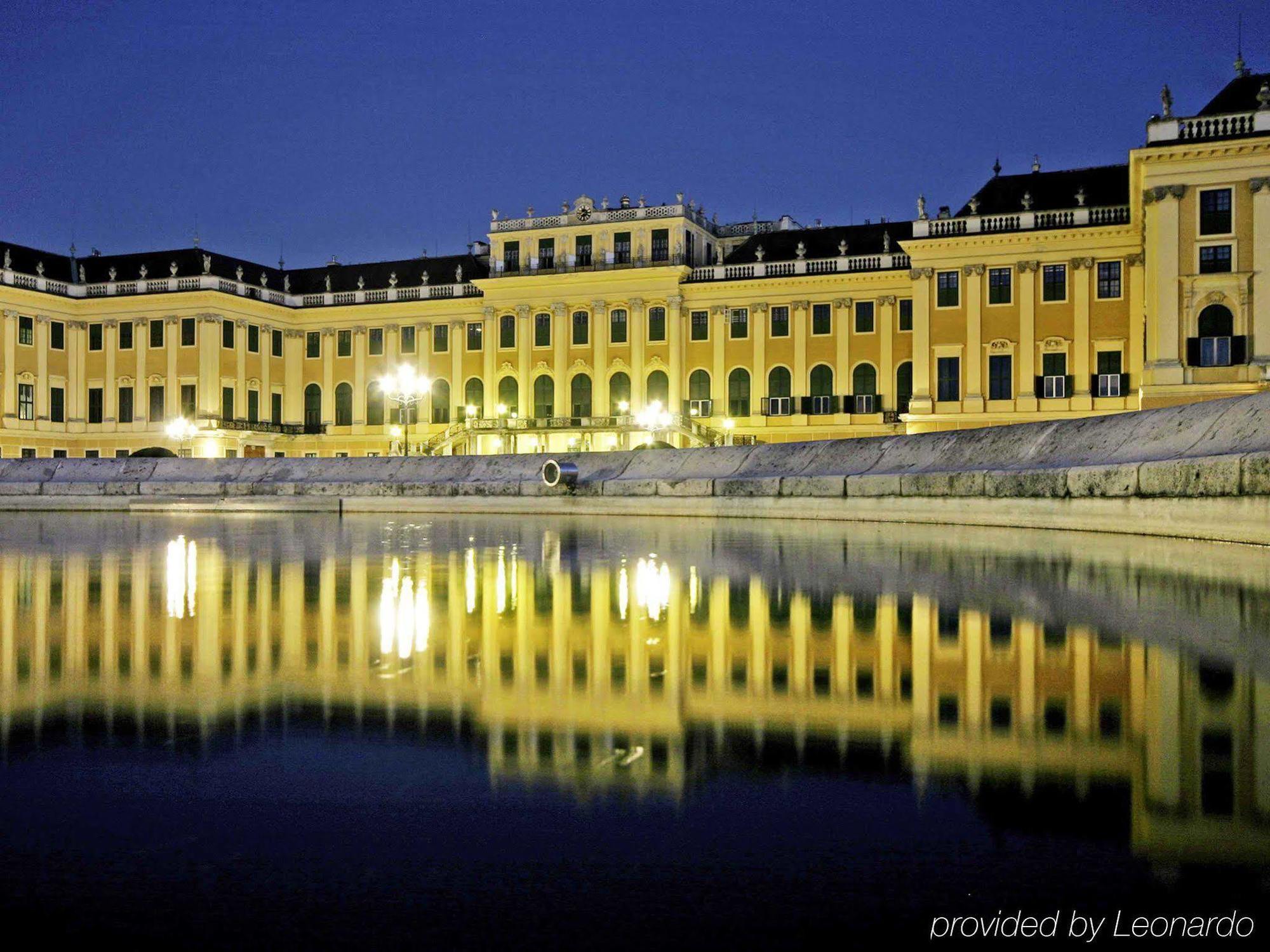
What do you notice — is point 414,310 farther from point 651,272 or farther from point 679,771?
point 679,771

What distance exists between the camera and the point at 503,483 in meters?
20.3

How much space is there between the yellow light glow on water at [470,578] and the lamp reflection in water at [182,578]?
1278 millimetres

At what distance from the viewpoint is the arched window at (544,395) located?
68938 millimetres

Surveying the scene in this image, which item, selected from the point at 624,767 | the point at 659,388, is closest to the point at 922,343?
the point at 659,388

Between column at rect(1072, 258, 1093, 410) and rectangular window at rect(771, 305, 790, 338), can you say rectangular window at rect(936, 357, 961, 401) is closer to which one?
column at rect(1072, 258, 1093, 410)

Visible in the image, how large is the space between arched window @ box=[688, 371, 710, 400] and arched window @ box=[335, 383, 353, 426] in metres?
22.1

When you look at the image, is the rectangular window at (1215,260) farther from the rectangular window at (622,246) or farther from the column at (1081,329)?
the rectangular window at (622,246)

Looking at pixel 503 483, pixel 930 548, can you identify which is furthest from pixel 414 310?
pixel 930 548

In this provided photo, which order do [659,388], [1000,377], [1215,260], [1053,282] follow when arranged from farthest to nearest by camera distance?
1. [659,388]
2. [1000,377]
3. [1053,282]
4. [1215,260]

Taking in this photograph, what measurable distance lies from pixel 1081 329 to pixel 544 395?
30191 millimetres

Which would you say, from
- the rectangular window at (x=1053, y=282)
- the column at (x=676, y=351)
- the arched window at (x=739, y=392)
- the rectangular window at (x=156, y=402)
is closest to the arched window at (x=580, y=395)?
the column at (x=676, y=351)

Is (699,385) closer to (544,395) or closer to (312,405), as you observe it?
(544,395)

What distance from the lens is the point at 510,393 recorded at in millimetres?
70188

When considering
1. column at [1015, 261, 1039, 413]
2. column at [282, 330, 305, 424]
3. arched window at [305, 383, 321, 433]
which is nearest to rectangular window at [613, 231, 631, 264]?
arched window at [305, 383, 321, 433]
